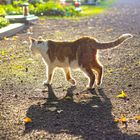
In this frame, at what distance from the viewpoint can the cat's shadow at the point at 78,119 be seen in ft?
18.0

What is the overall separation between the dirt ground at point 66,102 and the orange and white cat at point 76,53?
1.17 ft

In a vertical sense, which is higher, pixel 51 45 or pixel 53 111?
pixel 51 45

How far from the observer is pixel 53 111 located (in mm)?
6391

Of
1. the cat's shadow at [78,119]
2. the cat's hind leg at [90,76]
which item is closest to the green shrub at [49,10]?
the cat's hind leg at [90,76]

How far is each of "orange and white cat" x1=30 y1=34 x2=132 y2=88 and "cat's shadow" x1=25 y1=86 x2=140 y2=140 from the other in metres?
0.65

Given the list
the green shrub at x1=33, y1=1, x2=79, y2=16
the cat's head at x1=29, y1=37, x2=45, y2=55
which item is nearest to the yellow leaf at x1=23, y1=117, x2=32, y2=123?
the cat's head at x1=29, y1=37, x2=45, y2=55

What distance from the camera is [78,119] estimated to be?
6035 mm

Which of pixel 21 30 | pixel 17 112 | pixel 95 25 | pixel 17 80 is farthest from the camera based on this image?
pixel 95 25

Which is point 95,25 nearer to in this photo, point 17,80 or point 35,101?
point 17,80

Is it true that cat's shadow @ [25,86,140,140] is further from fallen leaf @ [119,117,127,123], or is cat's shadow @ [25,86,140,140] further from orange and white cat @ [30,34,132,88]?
orange and white cat @ [30,34,132,88]

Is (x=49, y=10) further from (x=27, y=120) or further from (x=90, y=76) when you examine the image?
(x=27, y=120)

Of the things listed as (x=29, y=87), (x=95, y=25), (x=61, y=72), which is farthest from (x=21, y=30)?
(x=29, y=87)

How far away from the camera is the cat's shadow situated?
5.49 meters

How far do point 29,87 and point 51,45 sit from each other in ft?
2.84
